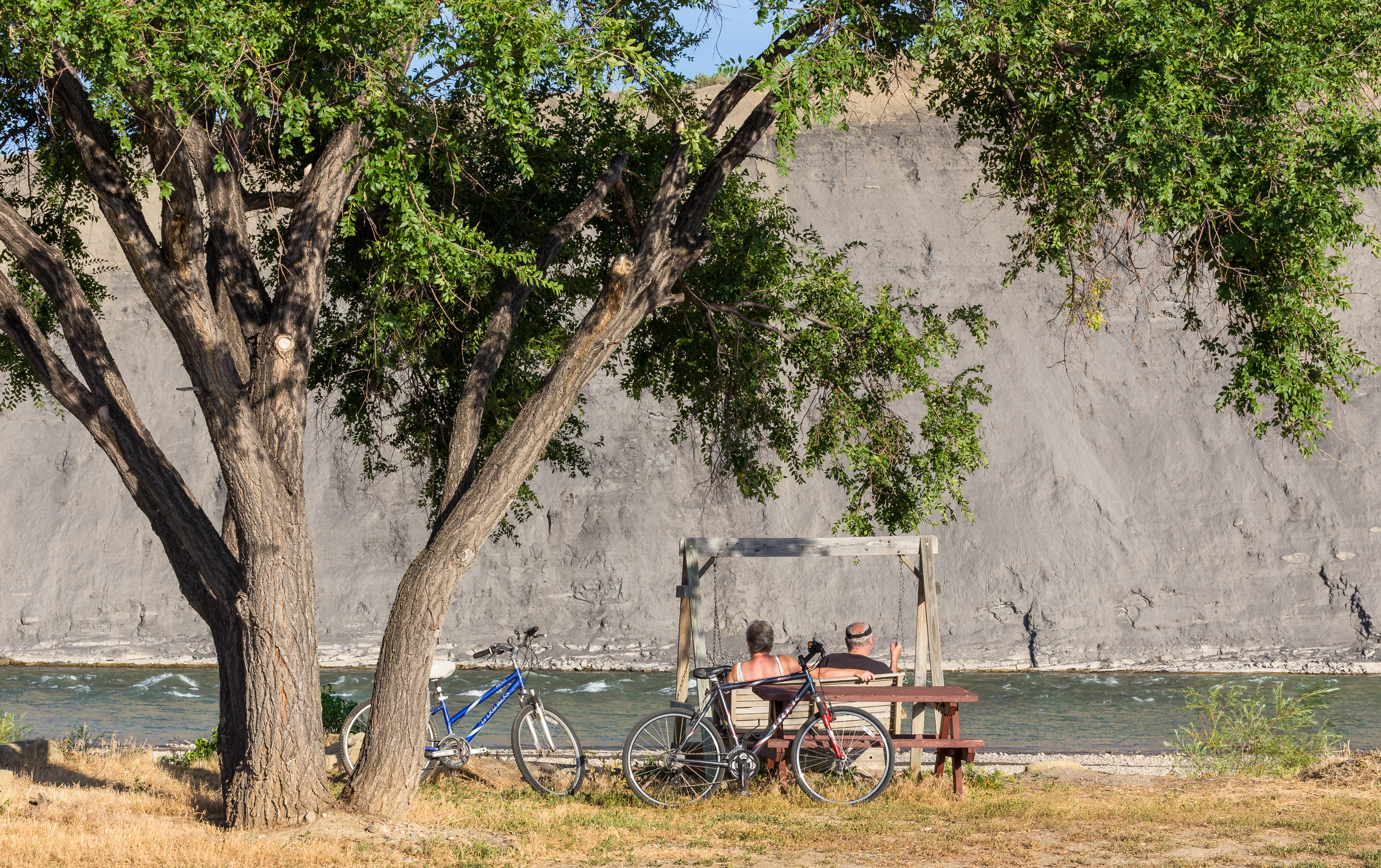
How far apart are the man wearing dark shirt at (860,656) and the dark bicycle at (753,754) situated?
26.2 inches

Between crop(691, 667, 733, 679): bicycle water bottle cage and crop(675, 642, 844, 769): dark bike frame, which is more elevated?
crop(691, 667, 733, 679): bicycle water bottle cage

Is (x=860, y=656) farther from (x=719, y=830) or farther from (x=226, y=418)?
(x=226, y=418)

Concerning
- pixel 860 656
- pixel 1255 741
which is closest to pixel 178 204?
pixel 860 656

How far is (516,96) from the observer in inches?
283

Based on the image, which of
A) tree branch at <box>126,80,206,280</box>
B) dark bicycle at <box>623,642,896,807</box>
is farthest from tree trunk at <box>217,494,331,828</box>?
dark bicycle at <box>623,642,896,807</box>

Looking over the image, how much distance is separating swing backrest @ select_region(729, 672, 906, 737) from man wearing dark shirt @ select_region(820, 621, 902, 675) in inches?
4.3

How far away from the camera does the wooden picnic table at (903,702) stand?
8.63 m

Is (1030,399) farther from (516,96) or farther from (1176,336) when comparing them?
(516,96)

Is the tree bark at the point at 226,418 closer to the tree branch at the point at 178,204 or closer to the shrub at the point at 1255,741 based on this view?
the tree branch at the point at 178,204

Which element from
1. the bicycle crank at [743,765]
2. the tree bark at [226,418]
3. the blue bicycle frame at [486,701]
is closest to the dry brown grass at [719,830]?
the bicycle crank at [743,765]

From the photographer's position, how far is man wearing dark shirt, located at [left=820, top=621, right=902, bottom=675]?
30.3 feet

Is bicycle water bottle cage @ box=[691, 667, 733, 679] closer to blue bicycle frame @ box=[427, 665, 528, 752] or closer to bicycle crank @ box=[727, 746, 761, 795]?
bicycle crank @ box=[727, 746, 761, 795]

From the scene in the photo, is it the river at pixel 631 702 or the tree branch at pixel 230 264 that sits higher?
the tree branch at pixel 230 264

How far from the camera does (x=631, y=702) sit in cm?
2312
